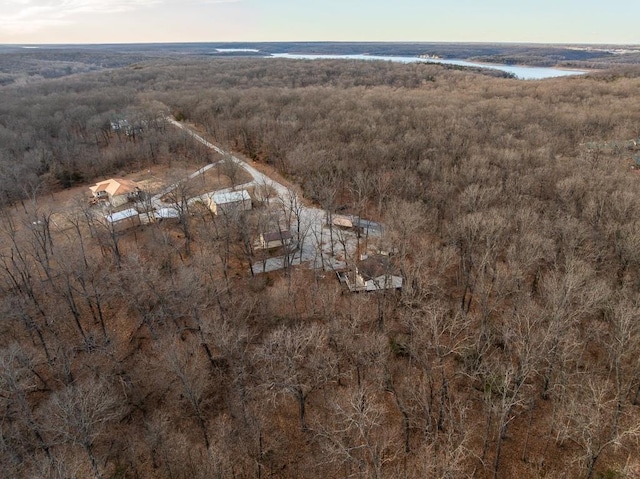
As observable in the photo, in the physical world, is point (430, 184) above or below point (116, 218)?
above

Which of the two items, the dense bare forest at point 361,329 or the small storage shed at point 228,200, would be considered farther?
the small storage shed at point 228,200

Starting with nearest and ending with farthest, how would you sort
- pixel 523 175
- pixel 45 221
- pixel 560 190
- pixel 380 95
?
pixel 45 221
pixel 560 190
pixel 523 175
pixel 380 95

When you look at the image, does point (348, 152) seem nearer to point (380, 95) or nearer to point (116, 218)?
point (116, 218)

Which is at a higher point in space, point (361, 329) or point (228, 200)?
point (228, 200)

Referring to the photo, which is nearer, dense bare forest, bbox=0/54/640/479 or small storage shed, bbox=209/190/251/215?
dense bare forest, bbox=0/54/640/479

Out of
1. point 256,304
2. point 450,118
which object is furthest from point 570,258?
point 450,118

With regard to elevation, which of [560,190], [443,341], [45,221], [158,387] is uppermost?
[560,190]

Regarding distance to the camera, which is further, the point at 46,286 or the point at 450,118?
the point at 450,118

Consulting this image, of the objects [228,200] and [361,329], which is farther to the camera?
[228,200]
